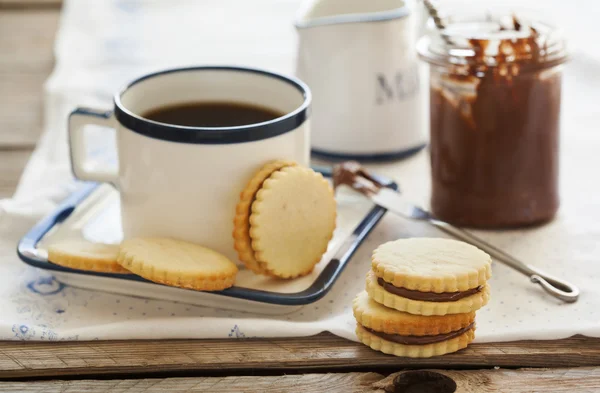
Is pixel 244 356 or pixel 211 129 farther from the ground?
pixel 211 129

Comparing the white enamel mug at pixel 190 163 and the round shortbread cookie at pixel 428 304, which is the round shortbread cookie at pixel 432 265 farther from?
the white enamel mug at pixel 190 163

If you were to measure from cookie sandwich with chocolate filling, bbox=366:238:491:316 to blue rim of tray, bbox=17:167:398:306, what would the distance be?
0.26 feet

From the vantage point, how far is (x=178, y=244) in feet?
2.80

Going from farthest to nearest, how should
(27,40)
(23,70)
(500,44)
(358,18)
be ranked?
(27,40)
(23,70)
(358,18)
(500,44)

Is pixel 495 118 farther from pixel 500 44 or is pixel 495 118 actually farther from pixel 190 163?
pixel 190 163

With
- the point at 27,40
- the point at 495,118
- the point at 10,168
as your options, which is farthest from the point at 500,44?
the point at 27,40

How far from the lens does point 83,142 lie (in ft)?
3.27

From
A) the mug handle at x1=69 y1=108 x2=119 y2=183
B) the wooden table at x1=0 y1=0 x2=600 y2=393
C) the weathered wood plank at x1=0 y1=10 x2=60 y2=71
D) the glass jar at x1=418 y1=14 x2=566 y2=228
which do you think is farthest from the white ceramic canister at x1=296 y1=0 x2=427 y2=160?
the weathered wood plank at x1=0 y1=10 x2=60 y2=71

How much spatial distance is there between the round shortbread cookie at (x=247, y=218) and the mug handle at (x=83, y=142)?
0.58 ft

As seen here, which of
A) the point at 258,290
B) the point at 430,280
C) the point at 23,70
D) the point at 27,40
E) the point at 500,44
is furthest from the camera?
the point at 27,40

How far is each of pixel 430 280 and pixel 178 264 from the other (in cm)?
23

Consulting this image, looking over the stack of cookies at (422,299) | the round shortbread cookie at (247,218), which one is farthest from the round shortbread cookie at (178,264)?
the stack of cookies at (422,299)

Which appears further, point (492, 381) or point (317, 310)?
point (317, 310)

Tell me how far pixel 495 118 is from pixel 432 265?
0.93 ft
